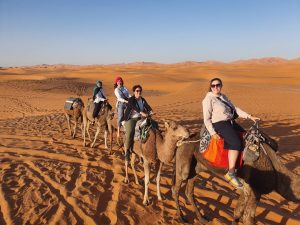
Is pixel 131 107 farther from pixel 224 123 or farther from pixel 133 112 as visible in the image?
pixel 224 123

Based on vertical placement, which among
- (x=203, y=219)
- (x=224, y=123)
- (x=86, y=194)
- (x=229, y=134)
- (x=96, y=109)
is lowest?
(x=203, y=219)

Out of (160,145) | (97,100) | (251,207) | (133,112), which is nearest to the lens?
(251,207)

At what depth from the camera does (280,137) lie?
1526 centimetres

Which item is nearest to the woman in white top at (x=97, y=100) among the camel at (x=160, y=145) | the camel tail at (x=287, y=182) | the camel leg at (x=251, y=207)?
the camel at (x=160, y=145)

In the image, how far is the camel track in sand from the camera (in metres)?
6.70

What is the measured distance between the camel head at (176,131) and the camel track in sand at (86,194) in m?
1.77

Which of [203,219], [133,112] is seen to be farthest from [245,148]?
[133,112]

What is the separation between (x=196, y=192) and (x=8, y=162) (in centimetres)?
618

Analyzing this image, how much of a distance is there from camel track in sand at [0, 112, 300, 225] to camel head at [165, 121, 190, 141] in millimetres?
1772

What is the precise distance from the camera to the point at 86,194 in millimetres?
7781

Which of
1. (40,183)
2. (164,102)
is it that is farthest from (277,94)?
(40,183)

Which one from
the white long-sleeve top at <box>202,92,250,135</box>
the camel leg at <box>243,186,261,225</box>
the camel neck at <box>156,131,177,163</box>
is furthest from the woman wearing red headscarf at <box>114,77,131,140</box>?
the camel leg at <box>243,186,261,225</box>

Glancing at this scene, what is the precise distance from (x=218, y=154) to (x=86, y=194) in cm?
364

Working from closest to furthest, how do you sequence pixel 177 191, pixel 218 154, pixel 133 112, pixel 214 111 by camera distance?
1. pixel 218 154
2. pixel 214 111
3. pixel 177 191
4. pixel 133 112
